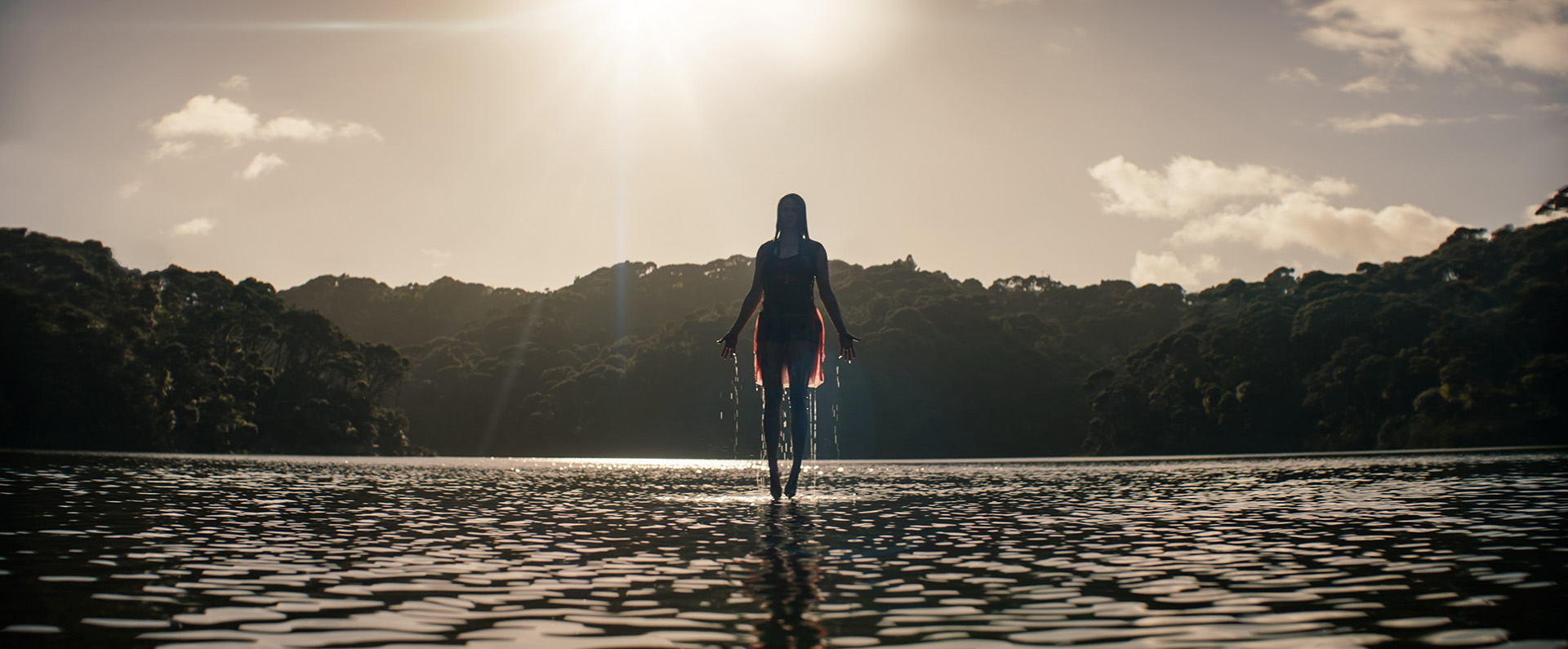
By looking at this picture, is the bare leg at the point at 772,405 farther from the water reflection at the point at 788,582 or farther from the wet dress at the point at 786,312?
the water reflection at the point at 788,582

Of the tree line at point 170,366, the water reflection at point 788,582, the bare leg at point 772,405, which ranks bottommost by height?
the water reflection at point 788,582

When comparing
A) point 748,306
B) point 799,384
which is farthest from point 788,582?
point 748,306

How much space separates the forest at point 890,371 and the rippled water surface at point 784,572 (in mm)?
26500

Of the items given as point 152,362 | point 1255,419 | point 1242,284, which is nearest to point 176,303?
point 152,362

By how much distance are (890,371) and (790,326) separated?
74.1 metres

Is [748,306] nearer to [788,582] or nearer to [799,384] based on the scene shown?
[799,384]

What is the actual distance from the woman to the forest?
22.9 m

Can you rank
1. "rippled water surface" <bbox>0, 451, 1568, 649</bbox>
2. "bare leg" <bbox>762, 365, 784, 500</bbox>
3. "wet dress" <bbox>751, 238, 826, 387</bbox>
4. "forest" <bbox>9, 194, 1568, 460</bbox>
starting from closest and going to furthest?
"rippled water surface" <bbox>0, 451, 1568, 649</bbox> → "bare leg" <bbox>762, 365, 784, 500</bbox> → "wet dress" <bbox>751, 238, 826, 387</bbox> → "forest" <bbox>9, 194, 1568, 460</bbox>

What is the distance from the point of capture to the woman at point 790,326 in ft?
36.4

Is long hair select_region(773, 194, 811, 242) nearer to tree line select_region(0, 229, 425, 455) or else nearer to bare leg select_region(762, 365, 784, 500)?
bare leg select_region(762, 365, 784, 500)

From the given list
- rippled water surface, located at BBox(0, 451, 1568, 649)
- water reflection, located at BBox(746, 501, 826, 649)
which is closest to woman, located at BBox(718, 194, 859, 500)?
rippled water surface, located at BBox(0, 451, 1568, 649)

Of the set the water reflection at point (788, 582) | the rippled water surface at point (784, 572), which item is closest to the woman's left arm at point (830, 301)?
the rippled water surface at point (784, 572)

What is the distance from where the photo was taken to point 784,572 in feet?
15.8

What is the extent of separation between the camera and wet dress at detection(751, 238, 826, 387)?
11.2 meters
